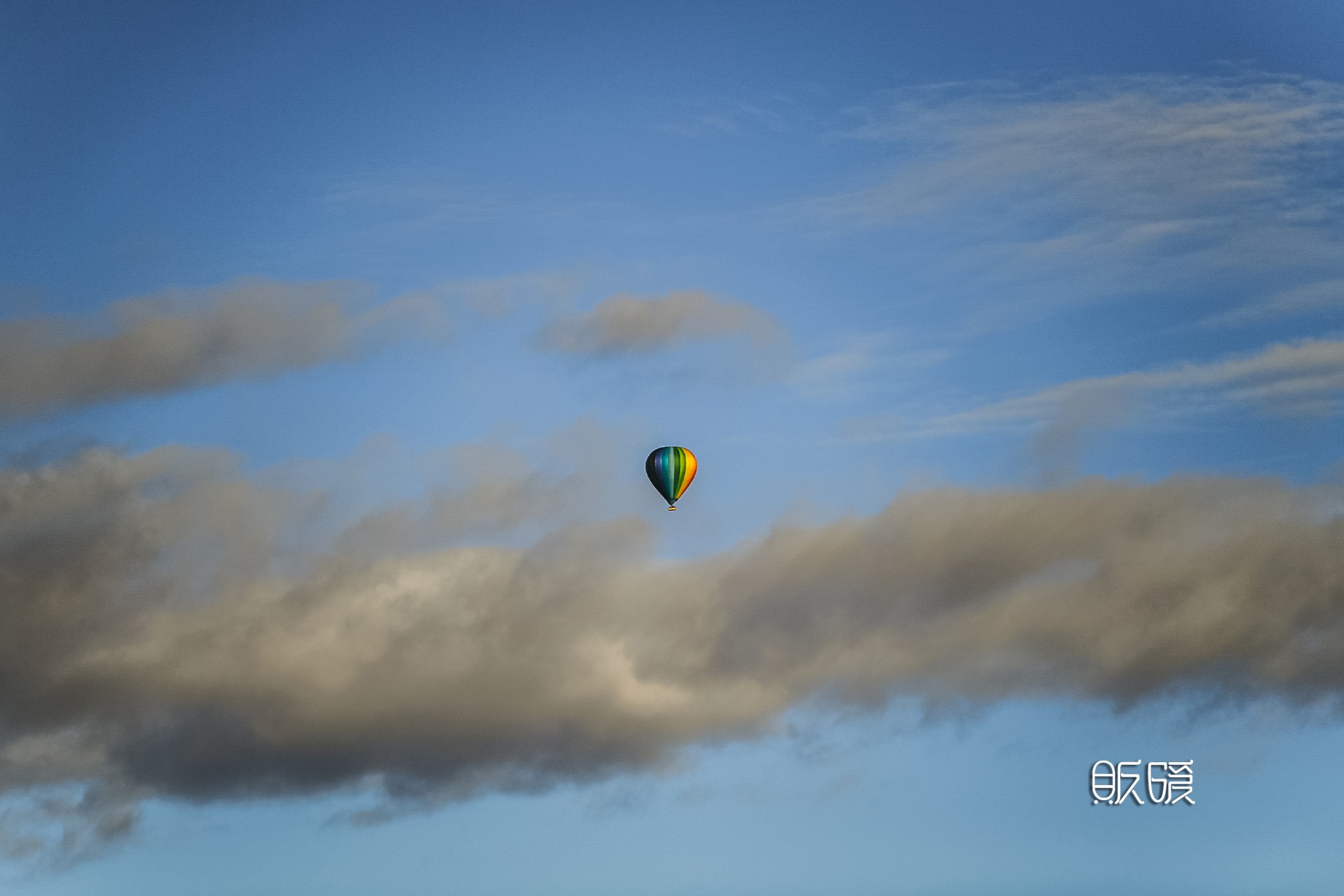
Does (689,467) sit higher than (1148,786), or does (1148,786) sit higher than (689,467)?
(689,467)

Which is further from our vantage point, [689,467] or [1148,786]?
[689,467]

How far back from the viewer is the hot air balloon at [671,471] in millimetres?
179375

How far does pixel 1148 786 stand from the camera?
118375 millimetres

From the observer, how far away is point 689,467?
182750mm

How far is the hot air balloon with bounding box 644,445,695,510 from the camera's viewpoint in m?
179

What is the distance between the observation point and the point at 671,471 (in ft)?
590

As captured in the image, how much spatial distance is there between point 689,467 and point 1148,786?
81256 millimetres
